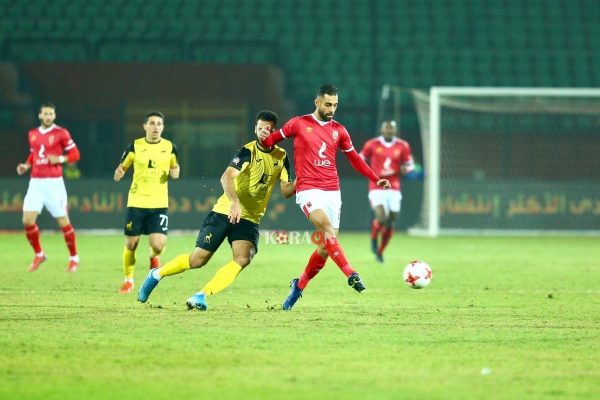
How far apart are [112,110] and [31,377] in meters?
19.3

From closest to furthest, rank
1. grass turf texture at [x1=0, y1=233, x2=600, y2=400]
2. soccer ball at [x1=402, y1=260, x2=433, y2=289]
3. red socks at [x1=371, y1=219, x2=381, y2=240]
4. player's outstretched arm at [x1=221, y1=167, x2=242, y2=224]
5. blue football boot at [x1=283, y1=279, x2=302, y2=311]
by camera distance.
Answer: grass turf texture at [x1=0, y1=233, x2=600, y2=400]
player's outstretched arm at [x1=221, y1=167, x2=242, y2=224]
blue football boot at [x1=283, y1=279, x2=302, y2=311]
soccer ball at [x1=402, y1=260, x2=433, y2=289]
red socks at [x1=371, y1=219, x2=381, y2=240]

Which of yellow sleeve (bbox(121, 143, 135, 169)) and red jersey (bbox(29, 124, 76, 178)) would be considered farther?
red jersey (bbox(29, 124, 76, 178))

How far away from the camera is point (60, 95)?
25.6 metres

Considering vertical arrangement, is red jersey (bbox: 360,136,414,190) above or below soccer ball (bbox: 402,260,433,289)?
above

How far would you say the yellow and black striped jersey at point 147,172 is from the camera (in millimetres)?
12070

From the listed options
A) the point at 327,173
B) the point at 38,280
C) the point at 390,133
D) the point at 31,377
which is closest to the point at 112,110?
the point at 390,133

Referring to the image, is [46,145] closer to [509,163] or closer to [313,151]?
[313,151]

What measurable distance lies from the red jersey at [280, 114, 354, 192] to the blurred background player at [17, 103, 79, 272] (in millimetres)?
5582

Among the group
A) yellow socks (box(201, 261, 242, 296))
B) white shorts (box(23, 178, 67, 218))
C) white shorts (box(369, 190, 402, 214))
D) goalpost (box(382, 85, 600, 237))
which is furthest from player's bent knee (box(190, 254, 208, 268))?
goalpost (box(382, 85, 600, 237))

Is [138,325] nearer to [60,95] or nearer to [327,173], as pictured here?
[327,173]

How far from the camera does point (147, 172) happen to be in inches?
475

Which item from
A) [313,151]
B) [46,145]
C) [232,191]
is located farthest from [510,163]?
[232,191]

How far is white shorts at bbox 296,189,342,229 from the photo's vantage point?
9.92 meters

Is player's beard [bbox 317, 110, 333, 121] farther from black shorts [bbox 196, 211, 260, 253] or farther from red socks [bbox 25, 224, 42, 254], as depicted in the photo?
red socks [bbox 25, 224, 42, 254]
